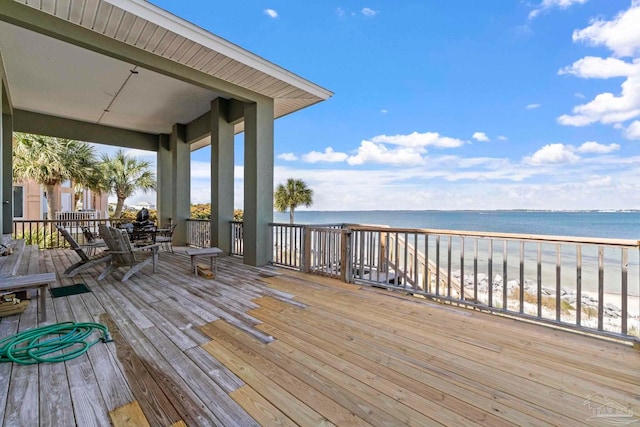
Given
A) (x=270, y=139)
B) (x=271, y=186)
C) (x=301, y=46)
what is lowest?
(x=271, y=186)

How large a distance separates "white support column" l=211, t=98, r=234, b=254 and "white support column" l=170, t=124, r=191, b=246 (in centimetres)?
225

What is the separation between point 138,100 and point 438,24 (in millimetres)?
10795

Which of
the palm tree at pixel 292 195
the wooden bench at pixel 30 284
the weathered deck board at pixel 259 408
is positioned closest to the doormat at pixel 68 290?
the wooden bench at pixel 30 284

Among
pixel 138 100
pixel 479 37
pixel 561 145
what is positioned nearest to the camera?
pixel 138 100

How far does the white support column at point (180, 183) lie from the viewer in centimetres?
830

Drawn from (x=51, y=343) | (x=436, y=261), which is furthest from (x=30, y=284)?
(x=436, y=261)

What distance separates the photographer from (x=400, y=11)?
10000mm

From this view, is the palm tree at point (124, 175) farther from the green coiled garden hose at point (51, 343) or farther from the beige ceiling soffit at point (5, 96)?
the green coiled garden hose at point (51, 343)

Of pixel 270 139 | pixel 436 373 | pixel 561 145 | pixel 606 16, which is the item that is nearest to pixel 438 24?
pixel 606 16

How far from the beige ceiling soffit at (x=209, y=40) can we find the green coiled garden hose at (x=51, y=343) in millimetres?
3417

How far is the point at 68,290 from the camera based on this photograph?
150 inches

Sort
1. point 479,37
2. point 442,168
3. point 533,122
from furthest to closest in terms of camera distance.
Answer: point 442,168 < point 533,122 < point 479,37

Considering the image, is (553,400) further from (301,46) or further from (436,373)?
(301,46)

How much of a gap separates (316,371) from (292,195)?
57.1 feet
